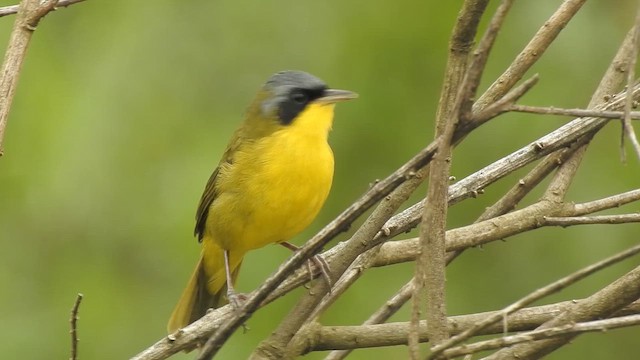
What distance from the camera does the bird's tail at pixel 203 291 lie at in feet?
17.3

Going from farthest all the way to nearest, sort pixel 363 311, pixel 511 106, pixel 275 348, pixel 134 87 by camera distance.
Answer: pixel 134 87 < pixel 363 311 < pixel 275 348 < pixel 511 106

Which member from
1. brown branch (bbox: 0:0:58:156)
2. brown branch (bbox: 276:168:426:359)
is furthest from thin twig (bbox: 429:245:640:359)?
brown branch (bbox: 0:0:58:156)

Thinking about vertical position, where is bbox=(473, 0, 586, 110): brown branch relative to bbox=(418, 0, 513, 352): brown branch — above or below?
above

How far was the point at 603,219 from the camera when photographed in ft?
10.7

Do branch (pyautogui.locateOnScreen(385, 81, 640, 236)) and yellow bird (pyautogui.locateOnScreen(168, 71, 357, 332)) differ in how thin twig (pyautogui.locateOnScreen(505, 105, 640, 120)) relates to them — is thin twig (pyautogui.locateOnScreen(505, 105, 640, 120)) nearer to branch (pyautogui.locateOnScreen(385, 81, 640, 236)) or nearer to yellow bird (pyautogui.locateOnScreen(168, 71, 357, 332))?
branch (pyautogui.locateOnScreen(385, 81, 640, 236))

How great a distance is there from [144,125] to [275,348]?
2.14m

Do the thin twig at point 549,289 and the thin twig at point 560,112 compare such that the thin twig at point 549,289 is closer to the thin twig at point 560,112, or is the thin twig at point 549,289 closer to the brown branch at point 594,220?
the thin twig at point 560,112

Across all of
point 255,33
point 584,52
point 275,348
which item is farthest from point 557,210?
point 255,33

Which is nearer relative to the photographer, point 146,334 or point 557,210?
point 557,210

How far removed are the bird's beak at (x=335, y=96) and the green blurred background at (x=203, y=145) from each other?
0.41 feet

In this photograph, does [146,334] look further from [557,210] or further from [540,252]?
[557,210]

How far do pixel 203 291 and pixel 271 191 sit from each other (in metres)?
0.85

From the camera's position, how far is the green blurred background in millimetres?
4730

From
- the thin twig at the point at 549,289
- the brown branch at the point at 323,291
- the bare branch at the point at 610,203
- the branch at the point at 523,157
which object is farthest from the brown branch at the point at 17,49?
the bare branch at the point at 610,203
